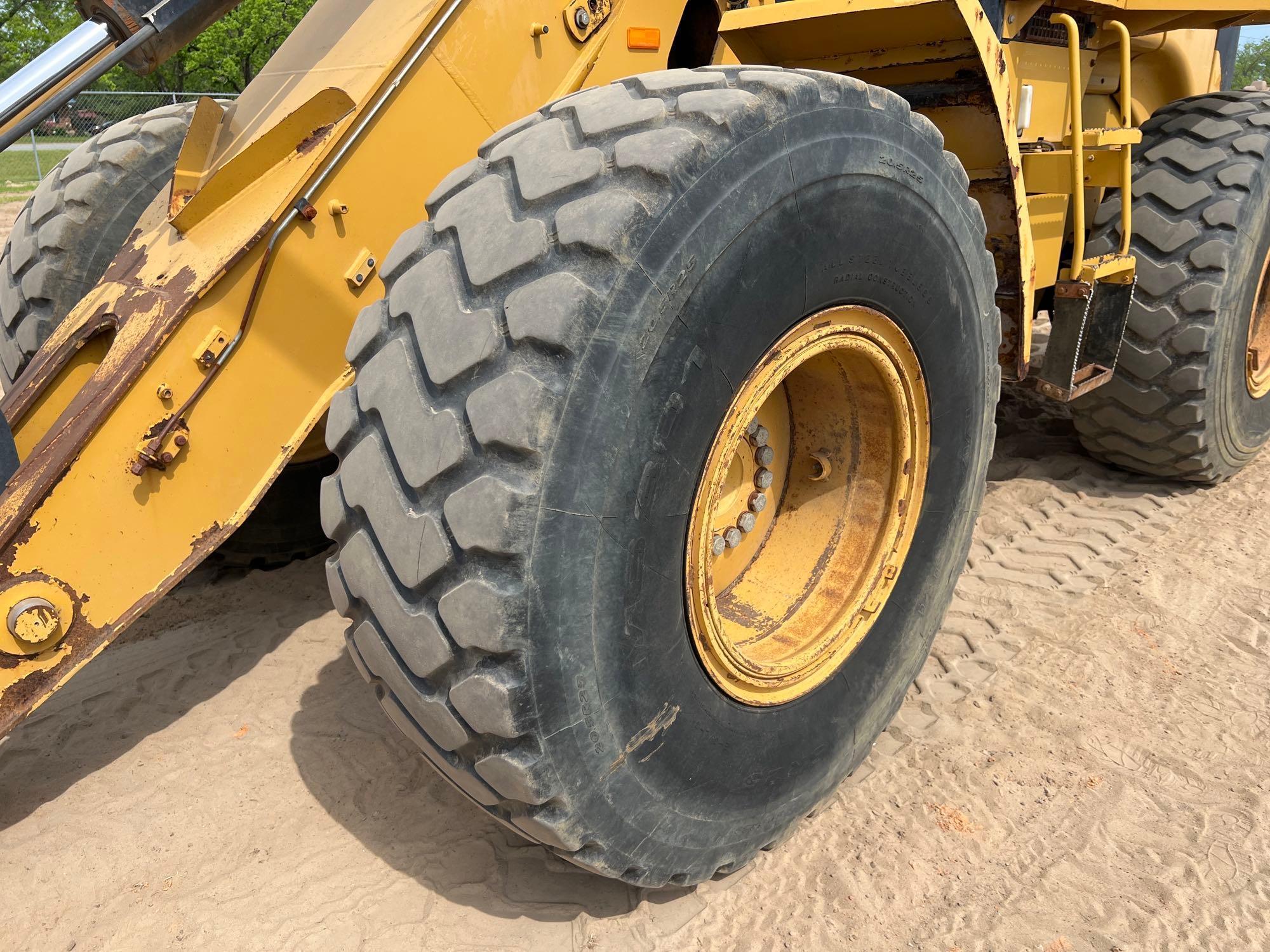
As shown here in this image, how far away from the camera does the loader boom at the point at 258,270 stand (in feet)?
6.25

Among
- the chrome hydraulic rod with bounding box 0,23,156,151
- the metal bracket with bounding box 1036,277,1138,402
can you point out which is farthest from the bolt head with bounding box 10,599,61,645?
the metal bracket with bounding box 1036,277,1138,402

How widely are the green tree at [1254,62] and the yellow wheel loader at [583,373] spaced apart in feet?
208

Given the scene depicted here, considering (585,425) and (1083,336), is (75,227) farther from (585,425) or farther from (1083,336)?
(1083,336)

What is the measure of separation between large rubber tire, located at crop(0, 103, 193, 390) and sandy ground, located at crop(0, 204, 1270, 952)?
1.21 m

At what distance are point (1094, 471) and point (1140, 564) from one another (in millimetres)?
922

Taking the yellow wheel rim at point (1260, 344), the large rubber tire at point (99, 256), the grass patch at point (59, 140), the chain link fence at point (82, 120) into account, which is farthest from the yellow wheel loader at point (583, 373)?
the grass patch at point (59, 140)

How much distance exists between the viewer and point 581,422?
1428mm

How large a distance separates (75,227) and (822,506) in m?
2.91

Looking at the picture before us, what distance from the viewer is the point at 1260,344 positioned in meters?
4.50

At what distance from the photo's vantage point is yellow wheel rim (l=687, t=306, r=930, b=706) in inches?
80.4

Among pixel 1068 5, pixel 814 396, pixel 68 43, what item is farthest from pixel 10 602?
pixel 1068 5

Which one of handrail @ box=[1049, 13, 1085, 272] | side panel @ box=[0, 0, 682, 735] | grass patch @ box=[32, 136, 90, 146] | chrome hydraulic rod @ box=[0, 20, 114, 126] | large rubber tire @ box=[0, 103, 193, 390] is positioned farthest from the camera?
grass patch @ box=[32, 136, 90, 146]

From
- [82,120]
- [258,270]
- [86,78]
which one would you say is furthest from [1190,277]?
[82,120]

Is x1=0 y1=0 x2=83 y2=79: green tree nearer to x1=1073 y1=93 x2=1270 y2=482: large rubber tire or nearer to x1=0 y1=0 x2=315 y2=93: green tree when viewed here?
x1=0 y1=0 x2=315 y2=93: green tree
